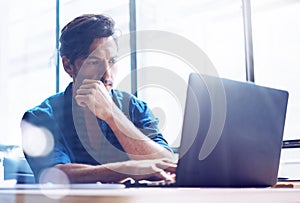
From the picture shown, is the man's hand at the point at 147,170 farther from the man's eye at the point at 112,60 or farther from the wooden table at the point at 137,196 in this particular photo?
the man's eye at the point at 112,60

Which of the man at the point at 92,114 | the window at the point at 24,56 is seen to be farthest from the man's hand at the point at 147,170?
the window at the point at 24,56

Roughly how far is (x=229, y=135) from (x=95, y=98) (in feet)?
2.39

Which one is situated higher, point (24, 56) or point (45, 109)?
point (24, 56)

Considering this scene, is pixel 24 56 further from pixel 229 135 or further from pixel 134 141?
pixel 229 135

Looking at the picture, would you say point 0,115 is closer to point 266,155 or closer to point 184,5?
point 184,5

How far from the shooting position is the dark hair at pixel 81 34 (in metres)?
1.64

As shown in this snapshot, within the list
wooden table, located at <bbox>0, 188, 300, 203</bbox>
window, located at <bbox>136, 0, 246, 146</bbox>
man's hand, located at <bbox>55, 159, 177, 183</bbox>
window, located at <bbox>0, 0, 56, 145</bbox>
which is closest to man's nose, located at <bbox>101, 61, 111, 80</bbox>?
man's hand, located at <bbox>55, 159, 177, 183</bbox>

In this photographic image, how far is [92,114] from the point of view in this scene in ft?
5.32

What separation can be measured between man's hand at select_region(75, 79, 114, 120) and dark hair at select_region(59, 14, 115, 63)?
162 mm

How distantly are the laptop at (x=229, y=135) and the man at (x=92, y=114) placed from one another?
0.51m

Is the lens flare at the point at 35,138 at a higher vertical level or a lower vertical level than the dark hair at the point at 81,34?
lower

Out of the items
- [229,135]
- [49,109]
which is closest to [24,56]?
[49,109]

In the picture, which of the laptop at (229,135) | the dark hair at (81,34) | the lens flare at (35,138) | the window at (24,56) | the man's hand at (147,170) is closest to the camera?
the laptop at (229,135)

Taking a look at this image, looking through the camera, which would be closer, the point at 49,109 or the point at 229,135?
the point at 229,135
